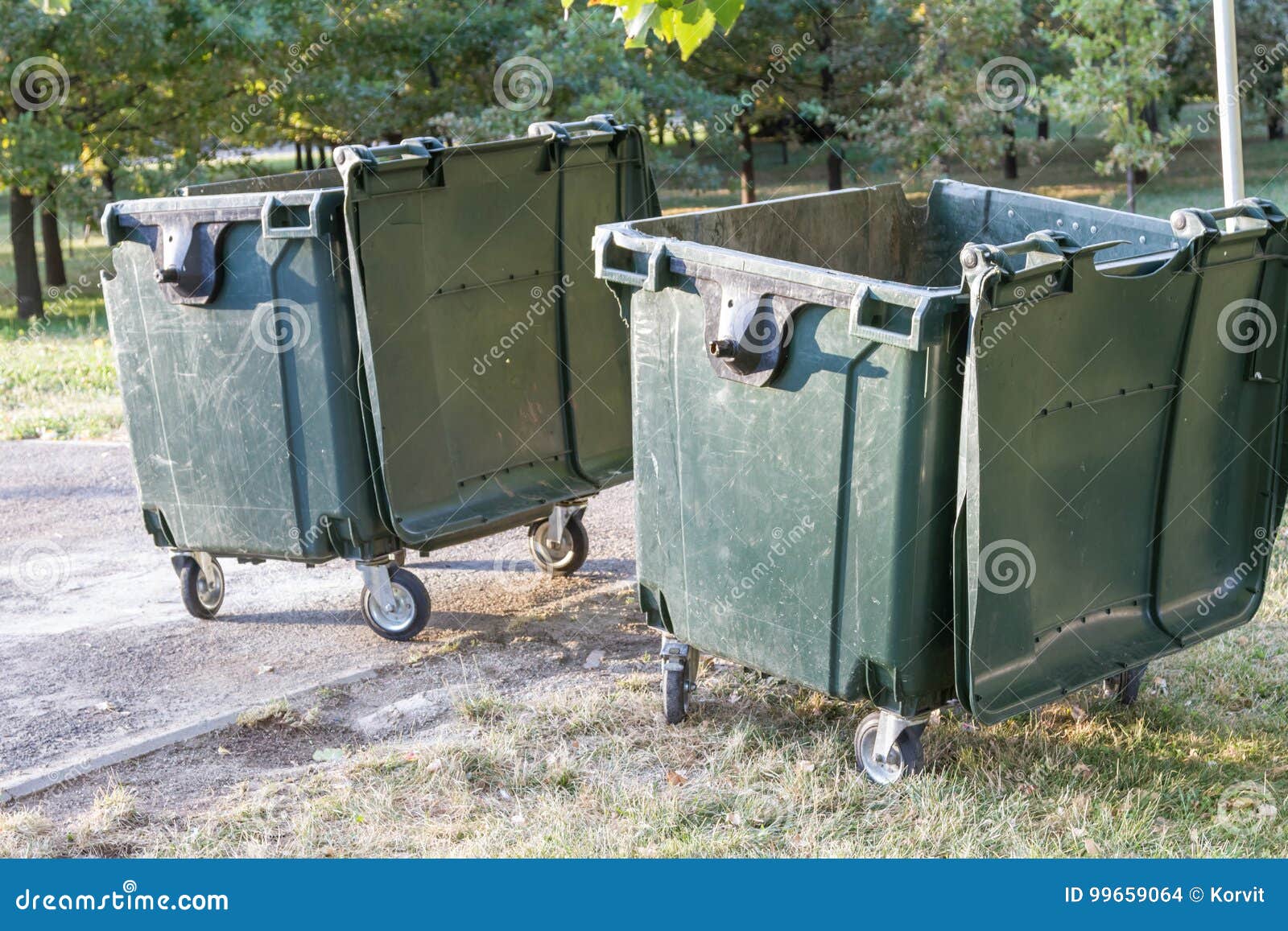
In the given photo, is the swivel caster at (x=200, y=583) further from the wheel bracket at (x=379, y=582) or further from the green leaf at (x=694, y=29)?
the green leaf at (x=694, y=29)

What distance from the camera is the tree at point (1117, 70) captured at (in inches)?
521

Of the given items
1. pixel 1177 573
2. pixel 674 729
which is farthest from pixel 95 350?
pixel 1177 573

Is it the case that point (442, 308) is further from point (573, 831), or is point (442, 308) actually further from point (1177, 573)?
point (1177, 573)

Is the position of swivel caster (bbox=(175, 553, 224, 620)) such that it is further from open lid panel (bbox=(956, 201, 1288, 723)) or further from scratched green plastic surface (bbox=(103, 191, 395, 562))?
open lid panel (bbox=(956, 201, 1288, 723))

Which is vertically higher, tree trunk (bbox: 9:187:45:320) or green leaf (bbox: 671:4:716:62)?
green leaf (bbox: 671:4:716:62)

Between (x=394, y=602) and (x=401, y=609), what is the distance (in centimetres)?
4

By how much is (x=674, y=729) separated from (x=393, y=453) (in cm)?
137

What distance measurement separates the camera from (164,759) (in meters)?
4.09

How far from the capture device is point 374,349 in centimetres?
462

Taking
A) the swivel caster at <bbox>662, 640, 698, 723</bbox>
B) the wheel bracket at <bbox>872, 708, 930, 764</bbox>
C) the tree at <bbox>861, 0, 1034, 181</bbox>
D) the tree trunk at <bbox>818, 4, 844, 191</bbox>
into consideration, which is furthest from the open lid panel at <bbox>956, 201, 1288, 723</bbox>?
the tree trunk at <bbox>818, 4, 844, 191</bbox>

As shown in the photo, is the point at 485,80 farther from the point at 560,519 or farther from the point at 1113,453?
the point at 1113,453

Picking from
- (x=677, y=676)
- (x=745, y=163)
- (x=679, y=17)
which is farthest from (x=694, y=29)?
(x=745, y=163)

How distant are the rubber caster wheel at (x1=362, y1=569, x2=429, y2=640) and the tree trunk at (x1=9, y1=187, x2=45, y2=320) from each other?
1092cm

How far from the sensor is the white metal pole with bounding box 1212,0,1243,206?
4883 mm
